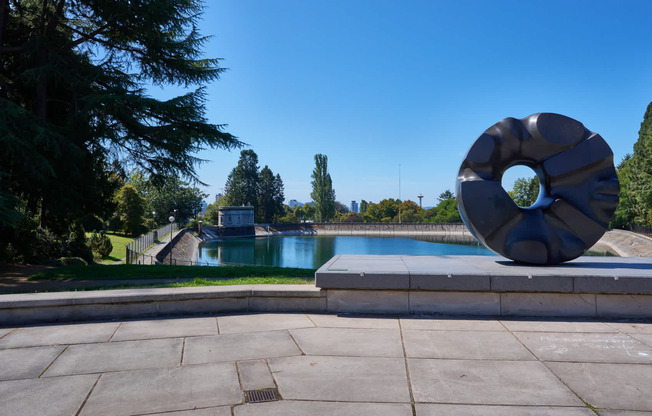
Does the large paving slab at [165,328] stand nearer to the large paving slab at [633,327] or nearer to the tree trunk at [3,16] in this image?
the large paving slab at [633,327]

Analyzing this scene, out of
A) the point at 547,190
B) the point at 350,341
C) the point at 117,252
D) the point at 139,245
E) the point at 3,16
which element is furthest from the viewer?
the point at 117,252

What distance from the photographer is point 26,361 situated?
3.81 meters

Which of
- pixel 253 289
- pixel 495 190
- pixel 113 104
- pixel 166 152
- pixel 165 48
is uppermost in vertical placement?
pixel 165 48

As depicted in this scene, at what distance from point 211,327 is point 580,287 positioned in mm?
4813

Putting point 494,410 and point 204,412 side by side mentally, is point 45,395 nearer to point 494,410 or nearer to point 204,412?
point 204,412

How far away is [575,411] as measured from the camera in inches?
111

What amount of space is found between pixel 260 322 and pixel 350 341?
1.32 m

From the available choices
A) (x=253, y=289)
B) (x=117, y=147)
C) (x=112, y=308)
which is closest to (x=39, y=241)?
(x=117, y=147)

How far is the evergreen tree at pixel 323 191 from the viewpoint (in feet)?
245

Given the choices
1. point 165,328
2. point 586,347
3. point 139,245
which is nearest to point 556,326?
point 586,347

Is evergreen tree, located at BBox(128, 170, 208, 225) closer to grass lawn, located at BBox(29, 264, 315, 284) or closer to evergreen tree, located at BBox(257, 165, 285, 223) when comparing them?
evergreen tree, located at BBox(257, 165, 285, 223)

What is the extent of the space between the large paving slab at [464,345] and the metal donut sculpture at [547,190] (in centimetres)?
286

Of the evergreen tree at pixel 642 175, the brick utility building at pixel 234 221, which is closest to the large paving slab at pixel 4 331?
the evergreen tree at pixel 642 175

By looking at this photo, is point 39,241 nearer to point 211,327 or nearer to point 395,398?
point 211,327
